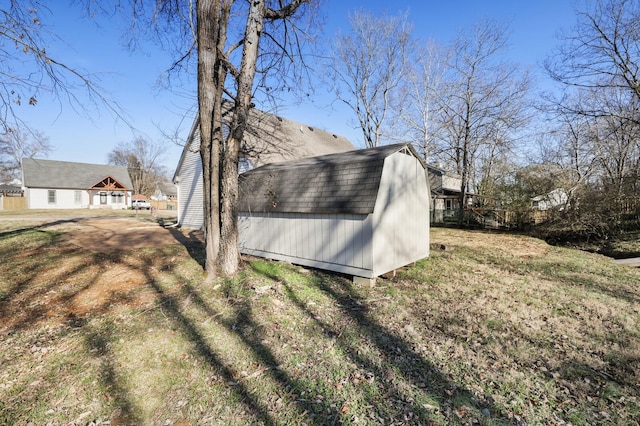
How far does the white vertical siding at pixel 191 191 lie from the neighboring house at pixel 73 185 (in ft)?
82.0

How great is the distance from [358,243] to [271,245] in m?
2.95

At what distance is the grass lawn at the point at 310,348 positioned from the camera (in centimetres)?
266

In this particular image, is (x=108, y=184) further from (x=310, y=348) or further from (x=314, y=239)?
(x=310, y=348)

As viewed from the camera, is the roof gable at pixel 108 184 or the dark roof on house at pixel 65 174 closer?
the dark roof on house at pixel 65 174

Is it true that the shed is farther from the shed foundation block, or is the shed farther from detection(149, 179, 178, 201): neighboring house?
detection(149, 179, 178, 201): neighboring house

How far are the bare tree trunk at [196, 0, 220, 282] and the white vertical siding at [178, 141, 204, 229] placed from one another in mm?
8291

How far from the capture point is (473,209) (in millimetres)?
18281

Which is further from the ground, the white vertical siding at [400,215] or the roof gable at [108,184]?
the roof gable at [108,184]

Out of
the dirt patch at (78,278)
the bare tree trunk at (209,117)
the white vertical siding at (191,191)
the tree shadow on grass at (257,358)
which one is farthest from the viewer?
the white vertical siding at (191,191)

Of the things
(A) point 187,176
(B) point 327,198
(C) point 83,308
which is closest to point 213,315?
(C) point 83,308

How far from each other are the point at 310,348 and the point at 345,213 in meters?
3.02

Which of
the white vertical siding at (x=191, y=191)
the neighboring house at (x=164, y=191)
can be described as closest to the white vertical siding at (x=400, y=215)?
the white vertical siding at (x=191, y=191)

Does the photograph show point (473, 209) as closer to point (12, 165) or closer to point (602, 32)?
point (602, 32)

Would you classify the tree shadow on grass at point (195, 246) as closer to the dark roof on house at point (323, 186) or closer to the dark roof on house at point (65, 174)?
the dark roof on house at point (323, 186)
